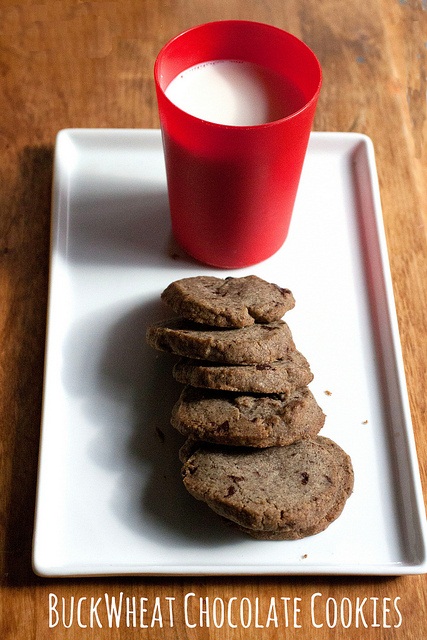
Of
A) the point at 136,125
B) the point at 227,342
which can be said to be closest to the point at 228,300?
the point at 227,342

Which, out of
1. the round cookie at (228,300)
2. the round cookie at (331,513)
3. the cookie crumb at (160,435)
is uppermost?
the round cookie at (228,300)

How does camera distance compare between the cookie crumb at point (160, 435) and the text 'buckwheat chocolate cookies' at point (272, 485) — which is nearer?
the text 'buckwheat chocolate cookies' at point (272, 485)

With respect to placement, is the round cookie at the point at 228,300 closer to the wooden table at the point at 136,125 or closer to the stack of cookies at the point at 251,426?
the stack of cookies at the point at 251,426

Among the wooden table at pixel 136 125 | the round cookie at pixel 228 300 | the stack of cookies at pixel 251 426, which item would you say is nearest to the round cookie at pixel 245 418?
the stack of cookies at pixel 251 426

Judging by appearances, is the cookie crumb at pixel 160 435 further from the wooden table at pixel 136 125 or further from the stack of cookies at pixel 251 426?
the wooden table at pixel 136 125

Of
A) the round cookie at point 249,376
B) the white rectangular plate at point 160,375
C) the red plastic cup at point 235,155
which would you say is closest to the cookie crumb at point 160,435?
the white rectangular plate at point 160,375

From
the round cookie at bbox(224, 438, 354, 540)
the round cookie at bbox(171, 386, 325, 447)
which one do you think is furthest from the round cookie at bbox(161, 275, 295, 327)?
the round cookie at bbox(224, 438, 354, 540)

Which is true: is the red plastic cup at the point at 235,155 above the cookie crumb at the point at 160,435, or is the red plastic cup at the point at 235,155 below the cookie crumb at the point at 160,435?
above
